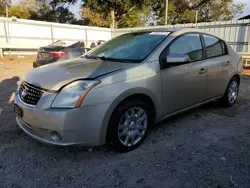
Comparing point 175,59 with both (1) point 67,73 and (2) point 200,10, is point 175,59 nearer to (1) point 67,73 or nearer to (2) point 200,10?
(1) point 67,73

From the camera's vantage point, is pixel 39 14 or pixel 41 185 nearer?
pixel 41 185

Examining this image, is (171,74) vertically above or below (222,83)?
above

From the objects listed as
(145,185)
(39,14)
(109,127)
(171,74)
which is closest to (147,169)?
(145,185)

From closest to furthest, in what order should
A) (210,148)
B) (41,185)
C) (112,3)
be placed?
(41,185)
(210,148)
(112,3)

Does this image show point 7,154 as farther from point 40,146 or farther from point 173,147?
point 173,147

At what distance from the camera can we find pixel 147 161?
2.68m

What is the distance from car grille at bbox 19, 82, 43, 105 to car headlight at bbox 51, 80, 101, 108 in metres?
0.27

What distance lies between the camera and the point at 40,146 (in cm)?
300

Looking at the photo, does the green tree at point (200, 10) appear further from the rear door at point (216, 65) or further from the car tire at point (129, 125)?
the car tire at point (129, 125)

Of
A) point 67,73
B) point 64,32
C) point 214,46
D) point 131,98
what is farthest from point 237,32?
point 64,32

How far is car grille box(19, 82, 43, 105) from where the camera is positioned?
2513 millimetres

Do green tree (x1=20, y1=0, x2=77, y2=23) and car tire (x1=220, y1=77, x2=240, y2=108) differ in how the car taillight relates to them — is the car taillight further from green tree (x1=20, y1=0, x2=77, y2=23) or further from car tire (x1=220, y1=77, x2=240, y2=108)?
green tree (x1=20, y1=0, x2=77, y2=23)

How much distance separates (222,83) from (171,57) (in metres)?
1.70

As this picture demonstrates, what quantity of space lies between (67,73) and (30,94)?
50 centimetres
